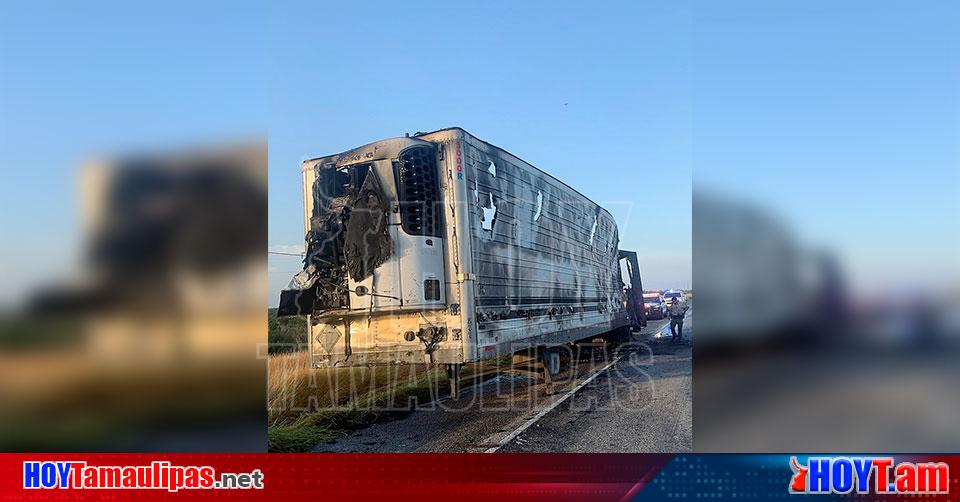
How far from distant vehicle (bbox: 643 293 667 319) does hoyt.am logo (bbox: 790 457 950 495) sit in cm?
239

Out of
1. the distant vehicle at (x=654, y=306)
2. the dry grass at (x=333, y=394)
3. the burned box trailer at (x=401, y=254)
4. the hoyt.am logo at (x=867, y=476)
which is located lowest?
the hoyt.am logo at (x=867, y=476)

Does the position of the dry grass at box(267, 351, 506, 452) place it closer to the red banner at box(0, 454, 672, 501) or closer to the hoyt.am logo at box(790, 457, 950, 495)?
the red banner at box(0, 454, 672, 501)

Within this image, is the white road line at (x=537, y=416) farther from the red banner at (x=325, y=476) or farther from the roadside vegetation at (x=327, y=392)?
the roadside vegetation at (x=327, y=392)

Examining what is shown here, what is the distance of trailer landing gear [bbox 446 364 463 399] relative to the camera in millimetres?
3617

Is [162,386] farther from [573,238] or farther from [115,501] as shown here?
[573,238]

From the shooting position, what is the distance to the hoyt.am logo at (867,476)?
250cm

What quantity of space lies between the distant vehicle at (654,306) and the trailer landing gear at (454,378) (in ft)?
7.38

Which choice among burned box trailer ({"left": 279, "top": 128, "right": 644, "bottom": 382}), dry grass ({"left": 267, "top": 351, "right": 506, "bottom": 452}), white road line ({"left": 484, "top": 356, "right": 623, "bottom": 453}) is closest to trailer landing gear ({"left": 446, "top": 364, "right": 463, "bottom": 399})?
dry grass ({"left": 267, "top": 351, "right": 506, "bottom": 452})

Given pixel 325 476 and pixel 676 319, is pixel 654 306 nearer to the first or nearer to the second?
pixel 676 319

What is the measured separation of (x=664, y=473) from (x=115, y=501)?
9.43 ft

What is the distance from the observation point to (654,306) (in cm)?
597

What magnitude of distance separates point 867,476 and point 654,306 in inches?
138

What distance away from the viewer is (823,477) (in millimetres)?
2506

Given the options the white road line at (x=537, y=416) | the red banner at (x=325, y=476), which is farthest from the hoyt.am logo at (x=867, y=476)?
the white road line at (x=537, y=416)
